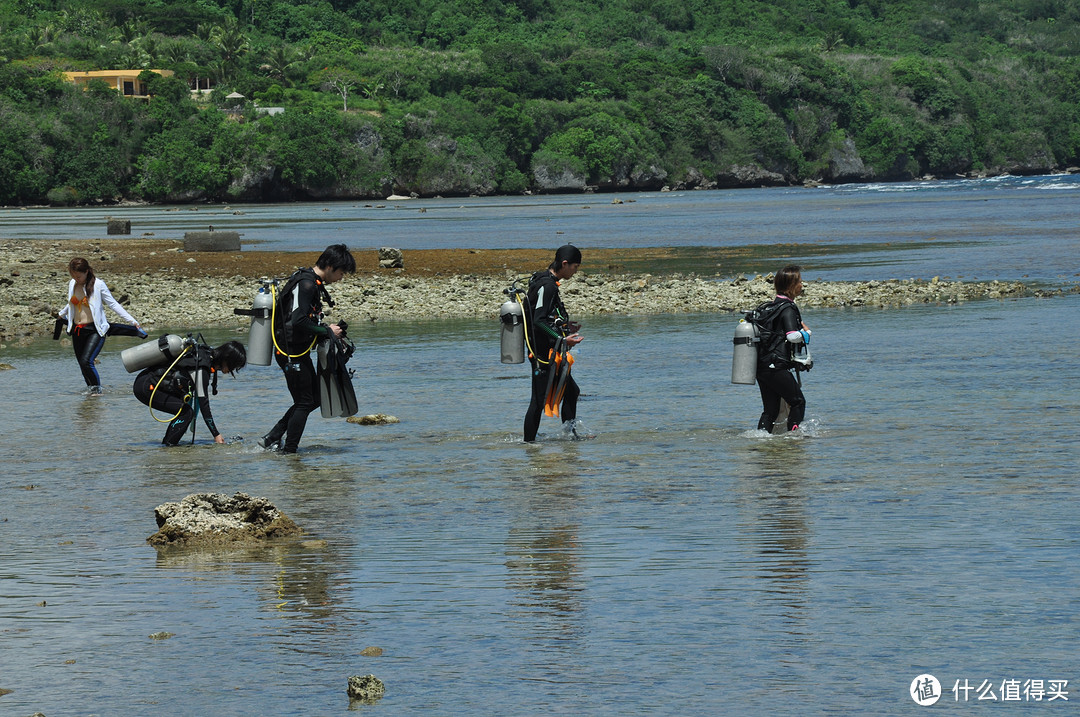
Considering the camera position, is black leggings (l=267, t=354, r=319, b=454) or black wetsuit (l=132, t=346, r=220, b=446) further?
black wetsuit (l=132, t=346, r=220, b=446)

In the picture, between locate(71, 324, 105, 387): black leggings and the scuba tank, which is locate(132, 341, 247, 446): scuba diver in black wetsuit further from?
locate(71, 324, 105, 387): black leggings

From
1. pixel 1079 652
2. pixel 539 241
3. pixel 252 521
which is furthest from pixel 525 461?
pixel 539 241

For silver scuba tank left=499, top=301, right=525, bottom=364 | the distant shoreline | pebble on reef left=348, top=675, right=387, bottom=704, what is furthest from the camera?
the distant shoreline

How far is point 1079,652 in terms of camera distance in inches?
235

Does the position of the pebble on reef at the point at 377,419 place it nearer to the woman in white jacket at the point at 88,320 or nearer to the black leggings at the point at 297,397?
the black leggings at the point at 297,397

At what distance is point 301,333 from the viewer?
1117cm

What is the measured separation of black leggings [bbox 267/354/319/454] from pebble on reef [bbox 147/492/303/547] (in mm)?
2594

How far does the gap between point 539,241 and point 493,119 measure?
123 meters

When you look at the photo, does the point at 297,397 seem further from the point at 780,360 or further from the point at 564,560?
the point at 564,560

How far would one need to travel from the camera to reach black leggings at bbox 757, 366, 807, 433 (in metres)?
11.8

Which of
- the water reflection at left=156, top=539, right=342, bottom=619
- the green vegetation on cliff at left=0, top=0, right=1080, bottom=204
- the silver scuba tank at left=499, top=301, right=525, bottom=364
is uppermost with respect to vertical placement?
the green vegetation on cliff at left=0, top=0, right=1080, bottom=204

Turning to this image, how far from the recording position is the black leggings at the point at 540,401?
39.0 feet

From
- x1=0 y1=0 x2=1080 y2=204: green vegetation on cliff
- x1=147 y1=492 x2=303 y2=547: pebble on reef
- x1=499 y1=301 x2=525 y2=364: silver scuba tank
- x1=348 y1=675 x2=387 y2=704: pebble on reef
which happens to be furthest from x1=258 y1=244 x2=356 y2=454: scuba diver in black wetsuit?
x1=0 y1=0 x2=1080 y2=204: green vegetation on cliff

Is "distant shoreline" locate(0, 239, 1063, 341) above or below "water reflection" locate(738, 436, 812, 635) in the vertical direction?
above
